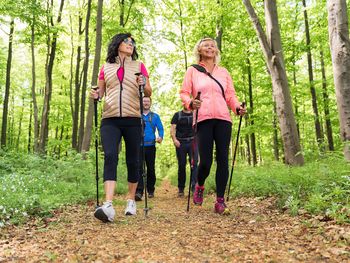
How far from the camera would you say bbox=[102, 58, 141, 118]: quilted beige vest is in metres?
4.95

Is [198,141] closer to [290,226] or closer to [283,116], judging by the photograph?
[290,226]

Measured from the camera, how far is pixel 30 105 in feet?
117

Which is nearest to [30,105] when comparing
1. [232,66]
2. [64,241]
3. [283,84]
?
[232,66]

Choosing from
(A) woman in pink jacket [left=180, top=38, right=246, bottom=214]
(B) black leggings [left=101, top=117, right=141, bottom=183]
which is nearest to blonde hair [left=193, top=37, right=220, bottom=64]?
(A) woman in pink jacket [left=180, top=38, right=246, bottom=214]

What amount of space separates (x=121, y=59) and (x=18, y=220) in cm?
272

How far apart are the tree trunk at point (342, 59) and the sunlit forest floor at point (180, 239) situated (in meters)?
2.87

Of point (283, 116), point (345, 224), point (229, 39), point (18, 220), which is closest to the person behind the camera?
point (345, 224)

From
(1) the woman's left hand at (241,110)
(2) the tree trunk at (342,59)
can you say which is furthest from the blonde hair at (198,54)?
(2) the tree trunk at (342,59)

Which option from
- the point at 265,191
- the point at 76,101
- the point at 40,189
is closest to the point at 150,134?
the point at 40,189

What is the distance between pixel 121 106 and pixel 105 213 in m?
1.54

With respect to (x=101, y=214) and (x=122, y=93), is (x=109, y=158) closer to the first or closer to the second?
(x=101, y=214)

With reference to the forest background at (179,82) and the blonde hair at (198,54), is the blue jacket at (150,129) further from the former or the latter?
the blonde hair at (198,54)

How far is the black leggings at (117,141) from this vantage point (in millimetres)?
4809

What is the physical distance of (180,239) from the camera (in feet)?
11.9
